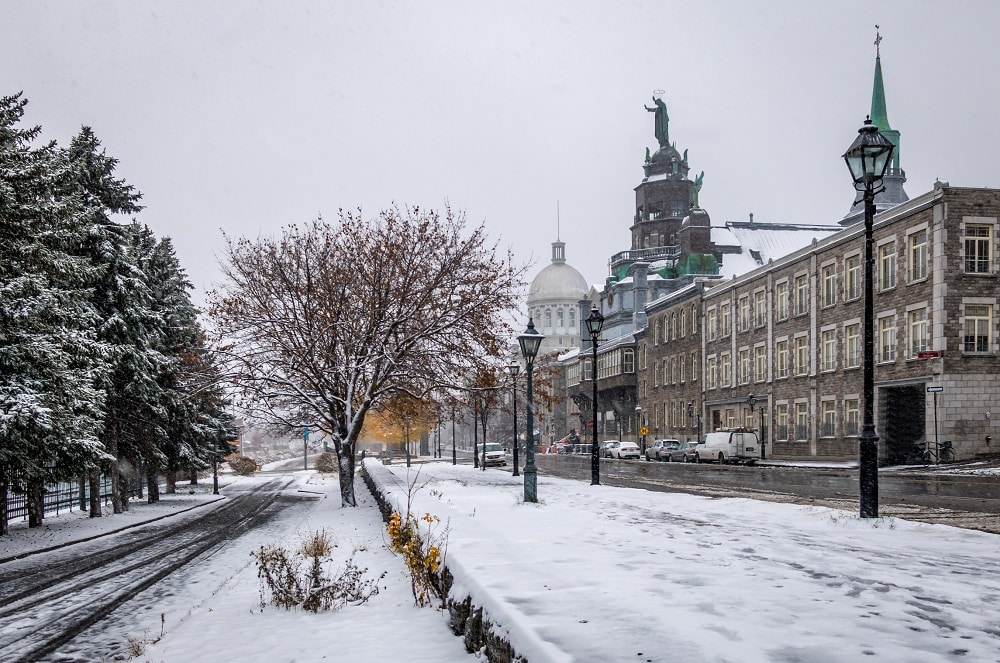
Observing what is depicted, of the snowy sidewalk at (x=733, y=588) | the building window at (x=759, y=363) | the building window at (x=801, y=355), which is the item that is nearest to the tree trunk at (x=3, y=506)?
the snowy sidewalk at (x=733, y=588)

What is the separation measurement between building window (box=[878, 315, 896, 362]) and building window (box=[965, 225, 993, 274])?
4.25 m

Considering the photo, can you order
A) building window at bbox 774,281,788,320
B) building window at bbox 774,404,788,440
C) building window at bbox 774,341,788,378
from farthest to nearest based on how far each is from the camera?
building window at bbox 774,281,788,320 < building window at bbox 774,341,788,378 < building window at bbox 774,404,788,440

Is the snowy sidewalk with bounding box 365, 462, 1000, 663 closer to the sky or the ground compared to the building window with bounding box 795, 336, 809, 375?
closer to the ground

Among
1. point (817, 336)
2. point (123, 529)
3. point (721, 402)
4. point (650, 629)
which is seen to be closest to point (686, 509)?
point (650, 629)

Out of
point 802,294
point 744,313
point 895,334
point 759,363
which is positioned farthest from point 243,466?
point 895,334

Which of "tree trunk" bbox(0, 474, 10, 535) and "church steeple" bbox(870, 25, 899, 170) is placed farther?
"church steeple" bbox(870, 25, 899, 170)

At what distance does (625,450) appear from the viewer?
6231 centimetres

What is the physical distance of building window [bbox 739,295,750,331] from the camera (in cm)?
5512

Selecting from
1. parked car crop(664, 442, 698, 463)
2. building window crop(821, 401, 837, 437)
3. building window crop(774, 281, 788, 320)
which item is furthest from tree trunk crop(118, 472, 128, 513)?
building window crop(774, 281, 788, 320)

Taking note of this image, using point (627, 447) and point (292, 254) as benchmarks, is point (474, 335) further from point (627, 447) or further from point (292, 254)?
point (627, 447)

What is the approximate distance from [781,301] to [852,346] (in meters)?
7.76

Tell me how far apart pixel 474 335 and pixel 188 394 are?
31.0ft

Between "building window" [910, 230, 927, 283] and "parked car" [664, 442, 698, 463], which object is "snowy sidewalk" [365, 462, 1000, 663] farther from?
"parked car" [664, 442, 698, 463]

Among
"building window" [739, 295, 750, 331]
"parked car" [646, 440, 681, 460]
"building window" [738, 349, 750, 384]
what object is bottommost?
"parked car" [646, 440, 681, 460]
